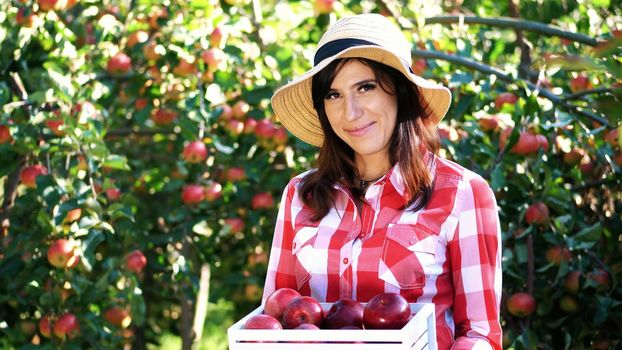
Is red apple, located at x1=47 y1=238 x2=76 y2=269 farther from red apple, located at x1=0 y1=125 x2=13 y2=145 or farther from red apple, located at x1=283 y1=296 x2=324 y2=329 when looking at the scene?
red apple, located at x1=283 y1=296 x2=324 y2=329

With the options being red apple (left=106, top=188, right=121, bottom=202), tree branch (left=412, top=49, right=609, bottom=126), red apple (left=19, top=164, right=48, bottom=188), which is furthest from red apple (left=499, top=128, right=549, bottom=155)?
red apple (left=19, top=164, right=48, bottom=188)

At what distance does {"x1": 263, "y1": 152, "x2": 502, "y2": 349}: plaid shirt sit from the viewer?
65.2 inches

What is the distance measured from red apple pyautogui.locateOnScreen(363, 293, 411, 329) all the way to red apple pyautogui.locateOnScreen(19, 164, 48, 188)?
1689 millimetres

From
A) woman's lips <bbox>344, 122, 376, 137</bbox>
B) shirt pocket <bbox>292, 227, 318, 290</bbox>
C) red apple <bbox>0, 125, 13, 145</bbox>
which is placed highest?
woman's lips <bbox>344, 122, 376, 137</bbox>

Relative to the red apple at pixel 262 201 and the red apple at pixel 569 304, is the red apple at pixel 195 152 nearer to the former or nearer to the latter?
the red apple at pixel 262 201

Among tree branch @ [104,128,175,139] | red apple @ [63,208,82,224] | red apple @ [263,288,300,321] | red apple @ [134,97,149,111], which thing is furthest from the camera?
tree branch @ [104,128,175,139]

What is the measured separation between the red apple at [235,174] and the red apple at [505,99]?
0.91m

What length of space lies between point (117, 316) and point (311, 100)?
1374 mm

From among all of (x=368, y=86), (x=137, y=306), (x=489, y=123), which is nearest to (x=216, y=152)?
(x=137, y=306)

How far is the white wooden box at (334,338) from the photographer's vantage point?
4.33 feet

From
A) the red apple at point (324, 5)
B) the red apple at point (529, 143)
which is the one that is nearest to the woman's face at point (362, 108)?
the red apple at point (529, 143)

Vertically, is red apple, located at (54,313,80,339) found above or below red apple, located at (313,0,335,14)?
below

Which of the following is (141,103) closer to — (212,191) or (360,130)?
(212,191)

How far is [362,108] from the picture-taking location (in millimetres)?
1774
